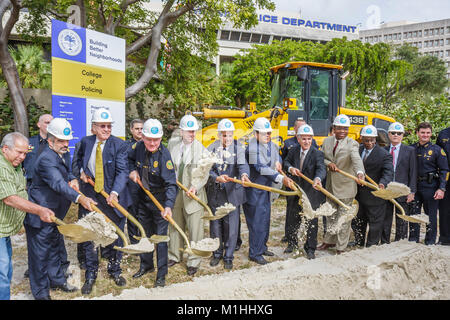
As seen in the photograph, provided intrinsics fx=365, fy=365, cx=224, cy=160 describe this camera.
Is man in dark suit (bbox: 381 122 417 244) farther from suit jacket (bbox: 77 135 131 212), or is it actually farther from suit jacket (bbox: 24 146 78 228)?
suit jacket (bbox: 24 146 78 228)

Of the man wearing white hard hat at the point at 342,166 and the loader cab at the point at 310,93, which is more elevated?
the loader cab at the point at 310,93

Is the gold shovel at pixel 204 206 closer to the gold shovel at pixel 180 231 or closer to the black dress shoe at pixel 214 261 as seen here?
the gold shovel at pixel 180 231

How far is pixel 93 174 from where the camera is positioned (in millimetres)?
4129

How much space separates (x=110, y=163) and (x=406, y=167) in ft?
14.0

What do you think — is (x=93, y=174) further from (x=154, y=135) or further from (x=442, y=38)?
(x=442, y=38)

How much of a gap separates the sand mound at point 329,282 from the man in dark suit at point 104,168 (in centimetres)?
64

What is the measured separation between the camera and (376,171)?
5.37 m

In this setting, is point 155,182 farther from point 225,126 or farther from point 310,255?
point 310,255

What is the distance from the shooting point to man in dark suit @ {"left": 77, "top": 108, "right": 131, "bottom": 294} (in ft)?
13.3

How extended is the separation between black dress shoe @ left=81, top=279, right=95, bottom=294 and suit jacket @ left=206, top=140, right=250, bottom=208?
5.86ft

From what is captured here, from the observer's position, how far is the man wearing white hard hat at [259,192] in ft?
16.4

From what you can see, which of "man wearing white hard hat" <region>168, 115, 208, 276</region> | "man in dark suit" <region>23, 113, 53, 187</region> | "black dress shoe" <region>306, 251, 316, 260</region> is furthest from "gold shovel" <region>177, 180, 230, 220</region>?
"man in dark suit" <region>23, 113, 53, 187</region>

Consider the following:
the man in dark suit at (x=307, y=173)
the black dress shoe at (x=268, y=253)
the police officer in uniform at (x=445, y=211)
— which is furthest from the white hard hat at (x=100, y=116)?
the police officer in uniform at (x=445, y=211)

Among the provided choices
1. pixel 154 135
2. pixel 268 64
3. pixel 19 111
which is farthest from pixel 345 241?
pixel 268 64
